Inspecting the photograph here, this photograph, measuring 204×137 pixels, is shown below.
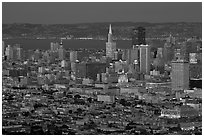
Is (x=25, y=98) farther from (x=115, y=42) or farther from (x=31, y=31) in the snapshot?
(x=115, y=42)

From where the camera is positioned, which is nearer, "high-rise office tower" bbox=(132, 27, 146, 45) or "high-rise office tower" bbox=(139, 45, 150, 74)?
"high-rise office tower" bbox=(132, 27, 146, 45)

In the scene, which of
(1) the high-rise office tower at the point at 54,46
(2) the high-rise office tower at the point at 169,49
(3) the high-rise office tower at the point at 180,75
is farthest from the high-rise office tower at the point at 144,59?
(1) the high-rise office tower at the point at 54,46

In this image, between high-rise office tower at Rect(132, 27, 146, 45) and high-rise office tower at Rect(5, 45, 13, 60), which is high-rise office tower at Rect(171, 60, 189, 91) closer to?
high-rise office tower at Rect(132, 27, 146, 45)

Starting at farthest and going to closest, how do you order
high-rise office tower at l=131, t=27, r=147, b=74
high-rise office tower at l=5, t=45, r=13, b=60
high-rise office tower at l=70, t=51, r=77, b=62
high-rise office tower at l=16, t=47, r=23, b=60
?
high-rise office tower at l=70, t=51, r=77, b=62, high-rise office tower at l=131, t=27, r=147, b=74, high-rise office tower at l=16, t=47, r=23, b=60, high-rise office tower at l=5, t=45, r=13, b=60

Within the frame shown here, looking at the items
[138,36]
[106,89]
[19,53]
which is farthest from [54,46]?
[138,36]

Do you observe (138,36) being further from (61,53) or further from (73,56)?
(61,53)

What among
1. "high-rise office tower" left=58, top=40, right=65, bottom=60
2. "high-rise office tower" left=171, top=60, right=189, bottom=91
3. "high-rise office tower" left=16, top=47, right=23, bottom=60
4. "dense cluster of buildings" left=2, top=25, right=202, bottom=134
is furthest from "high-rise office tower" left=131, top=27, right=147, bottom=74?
"high-rise office tower" left=16, top=47, right=23, bottom=60
